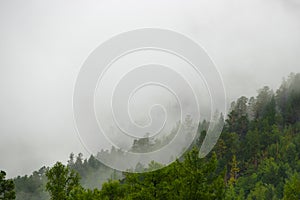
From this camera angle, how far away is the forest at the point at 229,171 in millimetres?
26305

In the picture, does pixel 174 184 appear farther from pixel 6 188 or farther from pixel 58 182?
pixel 6 188

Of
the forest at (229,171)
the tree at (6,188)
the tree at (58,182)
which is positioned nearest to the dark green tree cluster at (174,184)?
the forest at (229,171)

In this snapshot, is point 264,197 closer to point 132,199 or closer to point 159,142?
point 132,199

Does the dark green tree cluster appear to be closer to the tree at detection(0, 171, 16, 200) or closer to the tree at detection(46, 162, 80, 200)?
the tree at detection(46, 162, 80, 200)

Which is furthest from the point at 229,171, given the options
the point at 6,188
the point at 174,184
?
the point at 174,184

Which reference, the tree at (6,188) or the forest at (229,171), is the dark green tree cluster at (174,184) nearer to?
the forest at (229,171)

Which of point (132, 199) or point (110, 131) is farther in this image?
point (132, 199)

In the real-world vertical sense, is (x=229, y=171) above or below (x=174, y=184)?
above

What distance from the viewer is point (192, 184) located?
26750 mm

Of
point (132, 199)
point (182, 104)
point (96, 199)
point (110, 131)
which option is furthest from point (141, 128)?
point (96, 199)

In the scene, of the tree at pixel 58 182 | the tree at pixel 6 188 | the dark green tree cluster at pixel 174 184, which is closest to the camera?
the dark green tree cluster at pixel 174 184

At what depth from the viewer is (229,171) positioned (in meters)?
130

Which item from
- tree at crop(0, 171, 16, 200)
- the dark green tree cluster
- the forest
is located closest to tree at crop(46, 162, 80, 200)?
the forest

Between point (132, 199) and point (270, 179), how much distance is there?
91981mm
